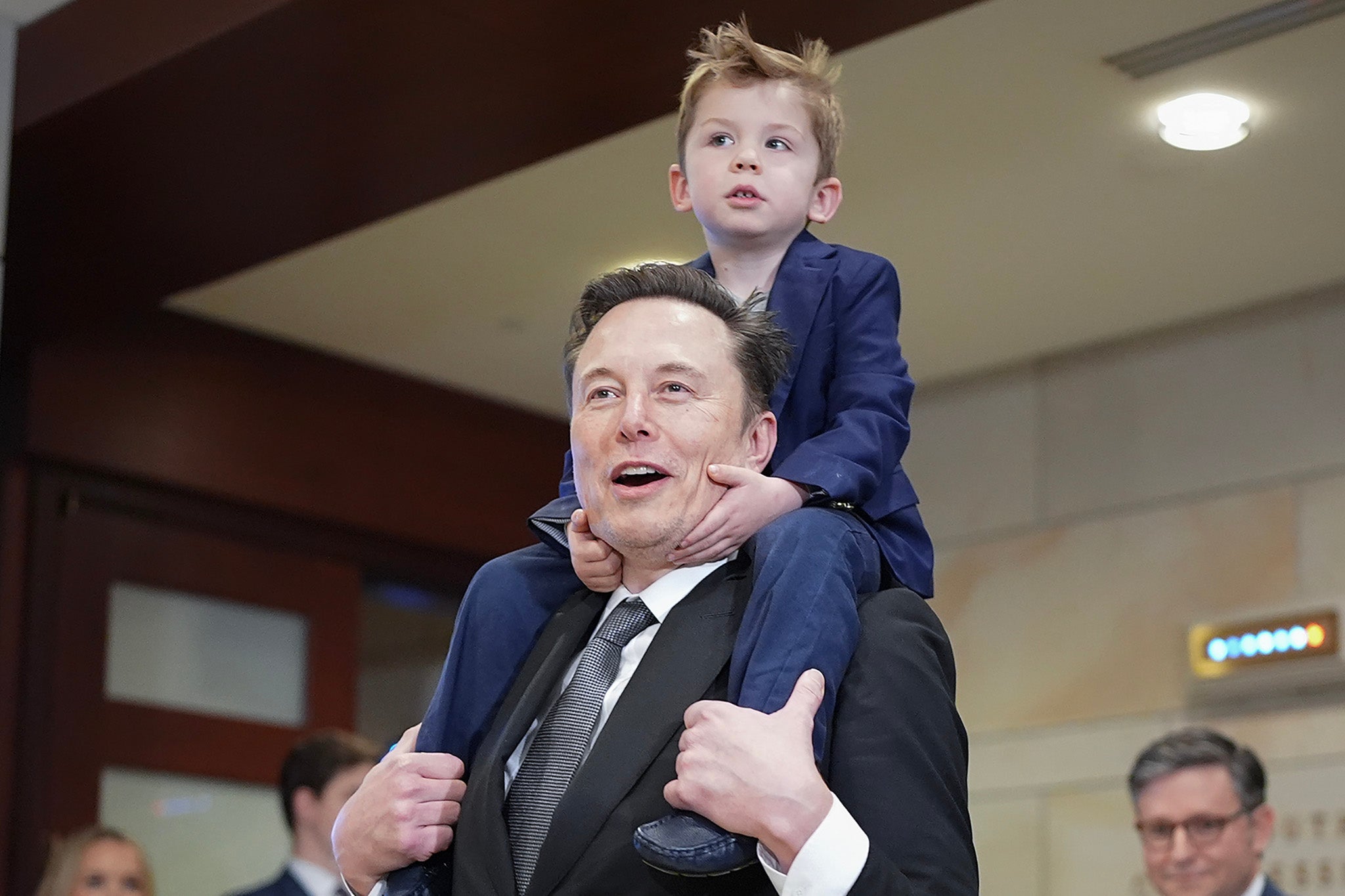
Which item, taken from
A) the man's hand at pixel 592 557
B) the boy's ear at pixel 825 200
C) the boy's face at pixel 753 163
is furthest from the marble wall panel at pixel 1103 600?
the man's hand at pixel 592 557

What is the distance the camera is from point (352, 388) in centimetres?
602

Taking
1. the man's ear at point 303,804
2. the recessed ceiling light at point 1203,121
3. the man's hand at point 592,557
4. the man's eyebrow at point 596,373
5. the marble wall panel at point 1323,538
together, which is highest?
the recessed ceiling light at point 1203,121

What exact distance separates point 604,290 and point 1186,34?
234cm

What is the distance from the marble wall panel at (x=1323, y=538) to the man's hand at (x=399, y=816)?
3.81 m

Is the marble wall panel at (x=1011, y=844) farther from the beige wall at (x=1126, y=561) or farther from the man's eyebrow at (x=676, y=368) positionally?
the man's eyebrow at (x=676, y=368)

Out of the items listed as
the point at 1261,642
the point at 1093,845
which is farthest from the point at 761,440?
the point at 1093,845

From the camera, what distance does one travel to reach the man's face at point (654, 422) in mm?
1940

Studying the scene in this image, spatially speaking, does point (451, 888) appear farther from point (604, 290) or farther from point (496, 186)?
point (496, 186)

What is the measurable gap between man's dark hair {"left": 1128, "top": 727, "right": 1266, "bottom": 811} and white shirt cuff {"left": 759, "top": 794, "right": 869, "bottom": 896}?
8.12 feet

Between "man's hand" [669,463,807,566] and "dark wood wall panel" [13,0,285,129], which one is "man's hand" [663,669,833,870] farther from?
"dark wood wall panel" [13,0,285,129]

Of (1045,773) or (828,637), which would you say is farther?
(1045,773)

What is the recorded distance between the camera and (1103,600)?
18.7 ft

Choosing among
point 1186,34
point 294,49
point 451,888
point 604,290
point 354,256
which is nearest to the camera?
point 451,888

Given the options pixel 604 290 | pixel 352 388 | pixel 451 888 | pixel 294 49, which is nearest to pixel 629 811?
pixel 451 888
